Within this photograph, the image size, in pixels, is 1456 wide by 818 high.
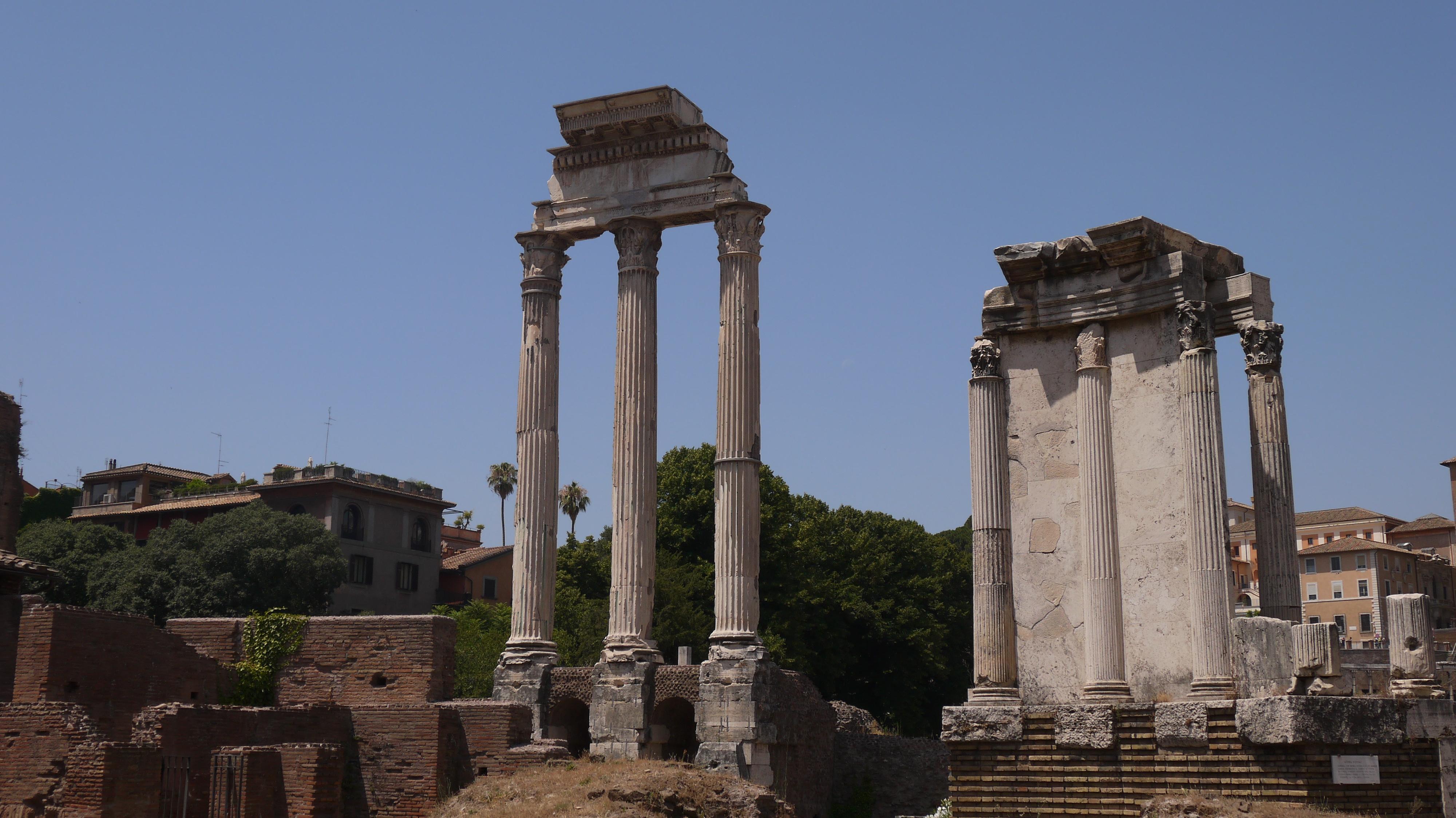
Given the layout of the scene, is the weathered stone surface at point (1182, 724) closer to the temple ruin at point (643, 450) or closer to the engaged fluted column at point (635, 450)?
the temple ruin at point (643, 450)

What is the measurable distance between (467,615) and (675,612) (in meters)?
13.4

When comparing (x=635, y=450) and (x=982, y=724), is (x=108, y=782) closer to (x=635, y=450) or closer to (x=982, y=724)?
(x=635, y=450)

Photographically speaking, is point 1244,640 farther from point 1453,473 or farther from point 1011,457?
point 1453,473

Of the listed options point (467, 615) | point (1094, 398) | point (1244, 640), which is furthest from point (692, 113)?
point (467, 615)

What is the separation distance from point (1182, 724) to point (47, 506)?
60.4m

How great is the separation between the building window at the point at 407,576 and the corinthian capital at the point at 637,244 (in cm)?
3609

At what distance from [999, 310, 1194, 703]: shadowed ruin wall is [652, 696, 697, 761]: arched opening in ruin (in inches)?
633

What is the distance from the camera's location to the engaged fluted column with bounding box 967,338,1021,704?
40.5 feet

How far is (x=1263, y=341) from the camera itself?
41.9 feet

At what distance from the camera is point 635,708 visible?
25391 millimetres

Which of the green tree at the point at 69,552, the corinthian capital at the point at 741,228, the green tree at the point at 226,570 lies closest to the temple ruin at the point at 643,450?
the corinthian capital at the point at 741,228

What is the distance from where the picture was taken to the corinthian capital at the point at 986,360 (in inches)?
514

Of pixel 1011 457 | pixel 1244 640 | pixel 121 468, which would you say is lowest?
pixel 1244 640

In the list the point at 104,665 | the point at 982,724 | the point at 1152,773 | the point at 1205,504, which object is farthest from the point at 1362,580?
the point at 1152,773
